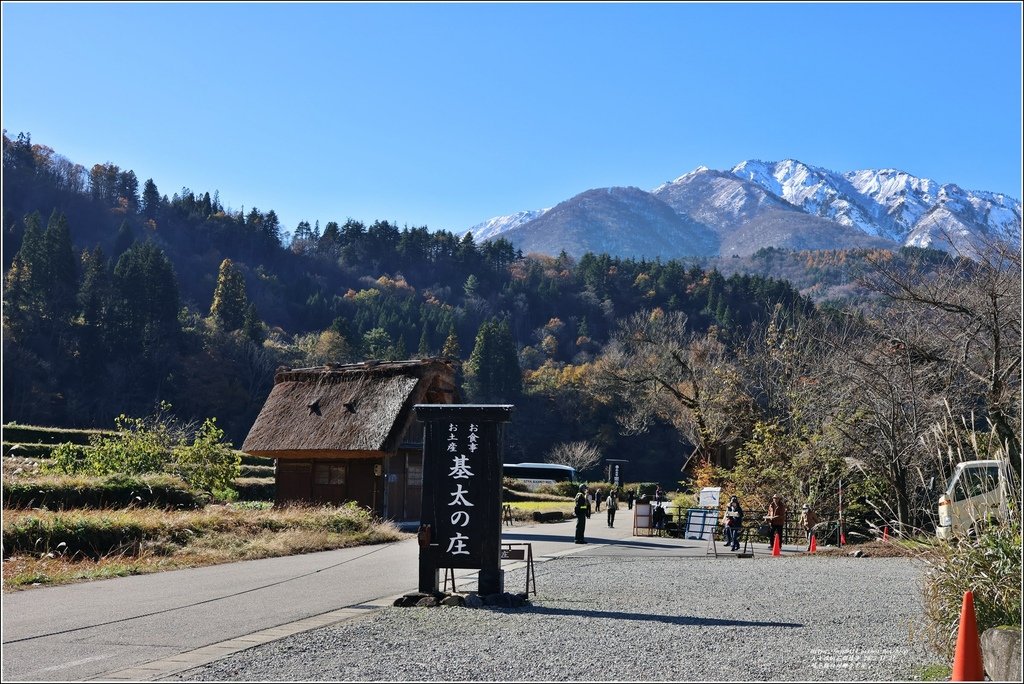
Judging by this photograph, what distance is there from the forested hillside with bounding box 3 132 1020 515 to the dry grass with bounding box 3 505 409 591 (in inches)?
463

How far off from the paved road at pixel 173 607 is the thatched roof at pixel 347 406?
11.2 m

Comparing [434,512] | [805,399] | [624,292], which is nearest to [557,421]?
[624,292]

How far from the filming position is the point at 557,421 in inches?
2911

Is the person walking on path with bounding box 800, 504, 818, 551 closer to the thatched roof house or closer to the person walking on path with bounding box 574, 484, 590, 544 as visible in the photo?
the person walking on path with bounding box 574, 484, 590, 544

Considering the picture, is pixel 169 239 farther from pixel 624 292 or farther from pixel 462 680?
pixel 462 680

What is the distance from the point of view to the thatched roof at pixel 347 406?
28.8m

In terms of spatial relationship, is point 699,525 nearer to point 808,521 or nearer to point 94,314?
point 808,521

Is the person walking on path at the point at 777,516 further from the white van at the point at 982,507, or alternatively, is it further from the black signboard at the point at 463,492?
the white van at the point at 982,507

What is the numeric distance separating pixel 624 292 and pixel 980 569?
83.0 m

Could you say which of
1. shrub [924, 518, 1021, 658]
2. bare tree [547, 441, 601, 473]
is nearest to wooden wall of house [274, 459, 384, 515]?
shrub [924, 518, 1021, 658]

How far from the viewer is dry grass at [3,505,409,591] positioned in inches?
537

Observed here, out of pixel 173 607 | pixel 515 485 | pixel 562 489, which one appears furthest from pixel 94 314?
pixel 173 607

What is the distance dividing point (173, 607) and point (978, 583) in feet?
25.8

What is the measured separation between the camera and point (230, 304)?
80.7 metres
